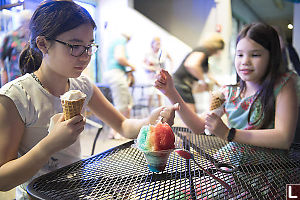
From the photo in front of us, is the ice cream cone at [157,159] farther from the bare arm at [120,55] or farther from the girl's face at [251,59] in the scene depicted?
the bare arm at [120,55]

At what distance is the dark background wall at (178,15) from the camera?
569 cm

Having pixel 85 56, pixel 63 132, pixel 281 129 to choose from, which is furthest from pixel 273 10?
pixel 63 132

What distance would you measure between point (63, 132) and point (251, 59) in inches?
37.7

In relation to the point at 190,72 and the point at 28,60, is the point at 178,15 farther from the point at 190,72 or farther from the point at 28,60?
the point at 28,60

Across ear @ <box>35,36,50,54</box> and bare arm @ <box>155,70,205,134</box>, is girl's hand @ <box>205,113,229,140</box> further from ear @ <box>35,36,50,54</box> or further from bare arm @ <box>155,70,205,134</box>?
ear @ <box>35,36,50,54</box>

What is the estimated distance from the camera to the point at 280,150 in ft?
3.40

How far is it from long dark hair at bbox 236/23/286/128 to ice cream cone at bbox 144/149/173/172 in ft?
2.49

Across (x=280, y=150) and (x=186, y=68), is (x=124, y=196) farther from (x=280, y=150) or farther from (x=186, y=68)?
(x=186, y=68)

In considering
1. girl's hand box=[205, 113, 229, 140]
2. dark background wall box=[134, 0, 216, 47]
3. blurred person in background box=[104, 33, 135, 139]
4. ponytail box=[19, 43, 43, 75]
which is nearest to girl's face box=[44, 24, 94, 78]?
ponytail box=[19, 43, 43, 75]

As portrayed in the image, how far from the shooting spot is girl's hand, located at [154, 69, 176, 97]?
47.1 inches

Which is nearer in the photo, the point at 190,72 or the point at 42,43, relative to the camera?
the point at 42,43

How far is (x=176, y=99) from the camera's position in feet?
4.23

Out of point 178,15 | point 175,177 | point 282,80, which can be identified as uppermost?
point 178,15

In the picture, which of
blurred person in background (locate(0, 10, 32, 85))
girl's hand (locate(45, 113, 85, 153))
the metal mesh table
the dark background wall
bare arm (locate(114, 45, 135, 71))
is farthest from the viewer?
the dark background wall
